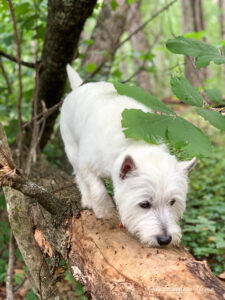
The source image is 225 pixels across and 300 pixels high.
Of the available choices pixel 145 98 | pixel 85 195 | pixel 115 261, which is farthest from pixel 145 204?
pixel 85 195

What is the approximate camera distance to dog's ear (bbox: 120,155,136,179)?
2.52 m

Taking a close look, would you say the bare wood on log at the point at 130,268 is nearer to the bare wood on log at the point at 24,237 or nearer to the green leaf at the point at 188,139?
the bare wood on log at the point at 24,237

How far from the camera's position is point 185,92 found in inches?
84.4

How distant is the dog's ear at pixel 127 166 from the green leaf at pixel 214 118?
0.70 m

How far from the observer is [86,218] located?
3.24 metres

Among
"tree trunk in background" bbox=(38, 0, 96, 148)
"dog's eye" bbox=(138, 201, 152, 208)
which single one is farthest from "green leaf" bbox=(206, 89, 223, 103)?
"tree trunk in background" bbox=(38, 0, 96, 148)

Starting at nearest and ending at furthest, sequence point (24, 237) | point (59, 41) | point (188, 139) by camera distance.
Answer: point (188, 139) < point (24, 237) < point (59, 41)

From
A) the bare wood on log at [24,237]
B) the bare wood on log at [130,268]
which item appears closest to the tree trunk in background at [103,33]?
the bare wood on log at [24,237]

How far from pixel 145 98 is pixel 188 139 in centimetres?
43

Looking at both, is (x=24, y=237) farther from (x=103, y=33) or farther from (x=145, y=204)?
(x=103, y=33)

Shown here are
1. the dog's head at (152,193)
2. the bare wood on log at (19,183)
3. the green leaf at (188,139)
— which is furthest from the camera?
A: the dog's head at (152,193)

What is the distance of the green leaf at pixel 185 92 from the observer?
6.88 feet

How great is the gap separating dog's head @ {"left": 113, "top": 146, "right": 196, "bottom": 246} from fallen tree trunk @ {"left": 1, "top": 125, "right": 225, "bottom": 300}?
0.15m

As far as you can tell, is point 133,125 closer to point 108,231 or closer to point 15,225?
point 108,231
